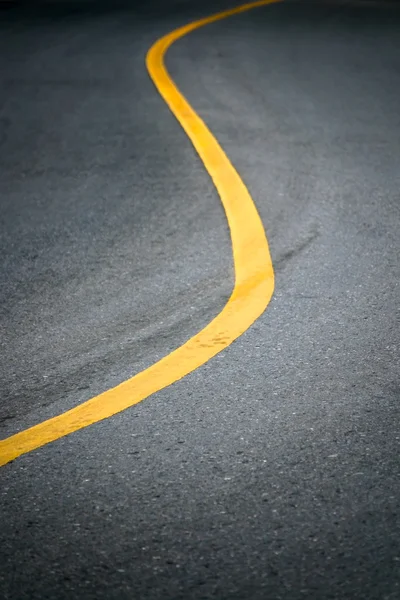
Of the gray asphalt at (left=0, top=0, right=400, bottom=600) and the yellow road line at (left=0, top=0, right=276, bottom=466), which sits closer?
the gray asphalt at (left=0, top=0, right=400, bottom=600)

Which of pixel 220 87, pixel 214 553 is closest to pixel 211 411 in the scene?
pixel 214 553

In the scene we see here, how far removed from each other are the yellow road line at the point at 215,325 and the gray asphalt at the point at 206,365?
6 centimetres

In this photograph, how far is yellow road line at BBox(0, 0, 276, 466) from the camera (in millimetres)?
3537

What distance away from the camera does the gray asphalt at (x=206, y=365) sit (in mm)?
2822

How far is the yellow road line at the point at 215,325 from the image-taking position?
11.6ft

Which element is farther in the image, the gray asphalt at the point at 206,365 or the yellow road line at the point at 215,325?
the yellow road line at the point at 215,325

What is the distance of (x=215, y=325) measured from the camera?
4.42 metres

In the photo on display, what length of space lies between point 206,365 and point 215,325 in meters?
0.42

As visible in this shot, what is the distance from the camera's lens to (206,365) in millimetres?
4031

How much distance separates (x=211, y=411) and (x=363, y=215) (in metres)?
2.75

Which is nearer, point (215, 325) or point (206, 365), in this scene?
point (206, 365)

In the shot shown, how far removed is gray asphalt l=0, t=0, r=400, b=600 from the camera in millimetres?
2822

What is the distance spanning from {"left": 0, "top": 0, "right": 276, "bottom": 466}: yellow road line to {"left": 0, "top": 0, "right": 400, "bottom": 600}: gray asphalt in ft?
0.19

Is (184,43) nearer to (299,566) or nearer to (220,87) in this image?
(220,87)
